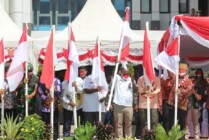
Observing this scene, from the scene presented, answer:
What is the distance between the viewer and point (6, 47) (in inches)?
679

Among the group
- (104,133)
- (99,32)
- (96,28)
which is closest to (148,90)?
(104,133)

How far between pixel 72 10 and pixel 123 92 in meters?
21.5

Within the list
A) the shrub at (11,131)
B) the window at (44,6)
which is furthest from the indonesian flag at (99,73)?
the window at (44,6)

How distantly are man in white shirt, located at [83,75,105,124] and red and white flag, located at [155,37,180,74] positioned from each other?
79.6 inches

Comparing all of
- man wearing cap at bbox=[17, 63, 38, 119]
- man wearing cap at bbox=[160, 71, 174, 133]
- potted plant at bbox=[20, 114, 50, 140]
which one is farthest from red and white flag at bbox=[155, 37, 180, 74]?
man wearing cap at bbox=[17, 63, 38, 119]

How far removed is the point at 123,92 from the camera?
14.2m

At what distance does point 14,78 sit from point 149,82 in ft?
10.3

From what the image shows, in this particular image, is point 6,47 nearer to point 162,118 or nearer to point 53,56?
point 53,56

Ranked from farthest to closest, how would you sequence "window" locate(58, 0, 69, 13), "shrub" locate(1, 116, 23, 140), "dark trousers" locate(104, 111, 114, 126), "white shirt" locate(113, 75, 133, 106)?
1. "window" locate(58, 0, 69, 13)
2. "dark trousers" locate(104, 111, 114, 126)
3. "white shirt" locate(113, 75, 133, 106)
4. "shrub" locate(1, 116, 23, 140)

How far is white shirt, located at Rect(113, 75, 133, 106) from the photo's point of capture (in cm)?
1420

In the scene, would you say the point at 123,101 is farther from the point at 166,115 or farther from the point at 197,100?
the point at 197,100

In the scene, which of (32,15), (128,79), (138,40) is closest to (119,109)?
(128,79)

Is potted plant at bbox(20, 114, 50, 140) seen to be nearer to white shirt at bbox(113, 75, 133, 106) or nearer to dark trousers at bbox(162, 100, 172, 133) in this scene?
white shirt at bbox(113, 75, 133, 106)

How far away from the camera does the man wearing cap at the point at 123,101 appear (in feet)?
46.6
